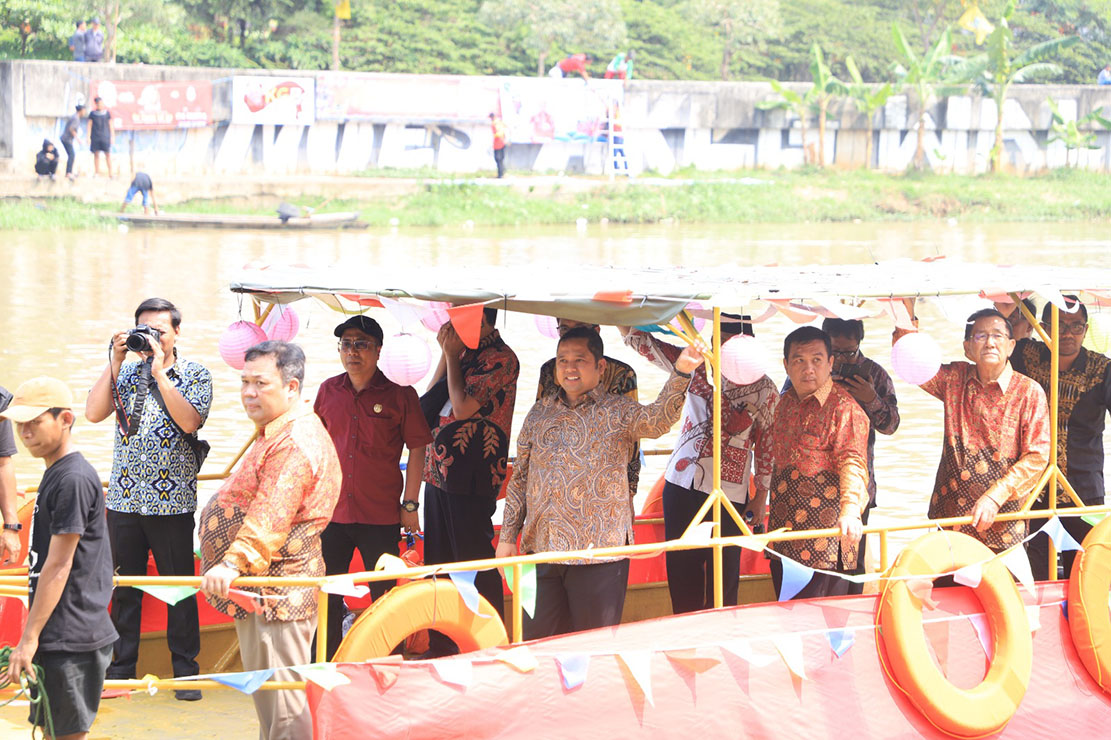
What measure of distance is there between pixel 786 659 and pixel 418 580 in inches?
52.3

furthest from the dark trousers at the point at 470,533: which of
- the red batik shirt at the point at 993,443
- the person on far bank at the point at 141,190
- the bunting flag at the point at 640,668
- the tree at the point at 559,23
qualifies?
the tree at the point at 559,23

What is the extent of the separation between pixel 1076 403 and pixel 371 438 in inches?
122

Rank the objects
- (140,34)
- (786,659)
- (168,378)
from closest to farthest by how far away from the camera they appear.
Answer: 1. (786,659)
2. (168,378)
3. (140,34)

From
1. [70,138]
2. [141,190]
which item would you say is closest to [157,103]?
[70,138]

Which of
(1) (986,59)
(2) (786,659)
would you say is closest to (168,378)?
(2) (786,659)

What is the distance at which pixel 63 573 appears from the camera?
410 centimetres

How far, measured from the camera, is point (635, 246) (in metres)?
27.3

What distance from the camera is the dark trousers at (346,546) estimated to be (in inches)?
221

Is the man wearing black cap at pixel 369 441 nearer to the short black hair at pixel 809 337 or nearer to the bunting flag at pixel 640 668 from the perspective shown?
the bunting flag at pixel 640 668

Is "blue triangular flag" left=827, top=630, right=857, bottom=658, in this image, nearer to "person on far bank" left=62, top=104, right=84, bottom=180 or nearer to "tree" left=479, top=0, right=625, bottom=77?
"person on far bank" left=62, top=104, right=84, bottom=180

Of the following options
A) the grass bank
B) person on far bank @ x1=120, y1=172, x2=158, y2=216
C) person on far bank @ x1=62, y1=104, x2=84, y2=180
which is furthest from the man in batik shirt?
person on far bank @ x1=62, y1=104, x2=84, y2=180

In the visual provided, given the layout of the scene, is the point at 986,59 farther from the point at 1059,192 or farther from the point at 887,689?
the point at 887,689

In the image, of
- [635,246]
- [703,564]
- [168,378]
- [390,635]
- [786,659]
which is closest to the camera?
[390,635]

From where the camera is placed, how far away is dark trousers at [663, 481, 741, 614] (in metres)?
5.92
